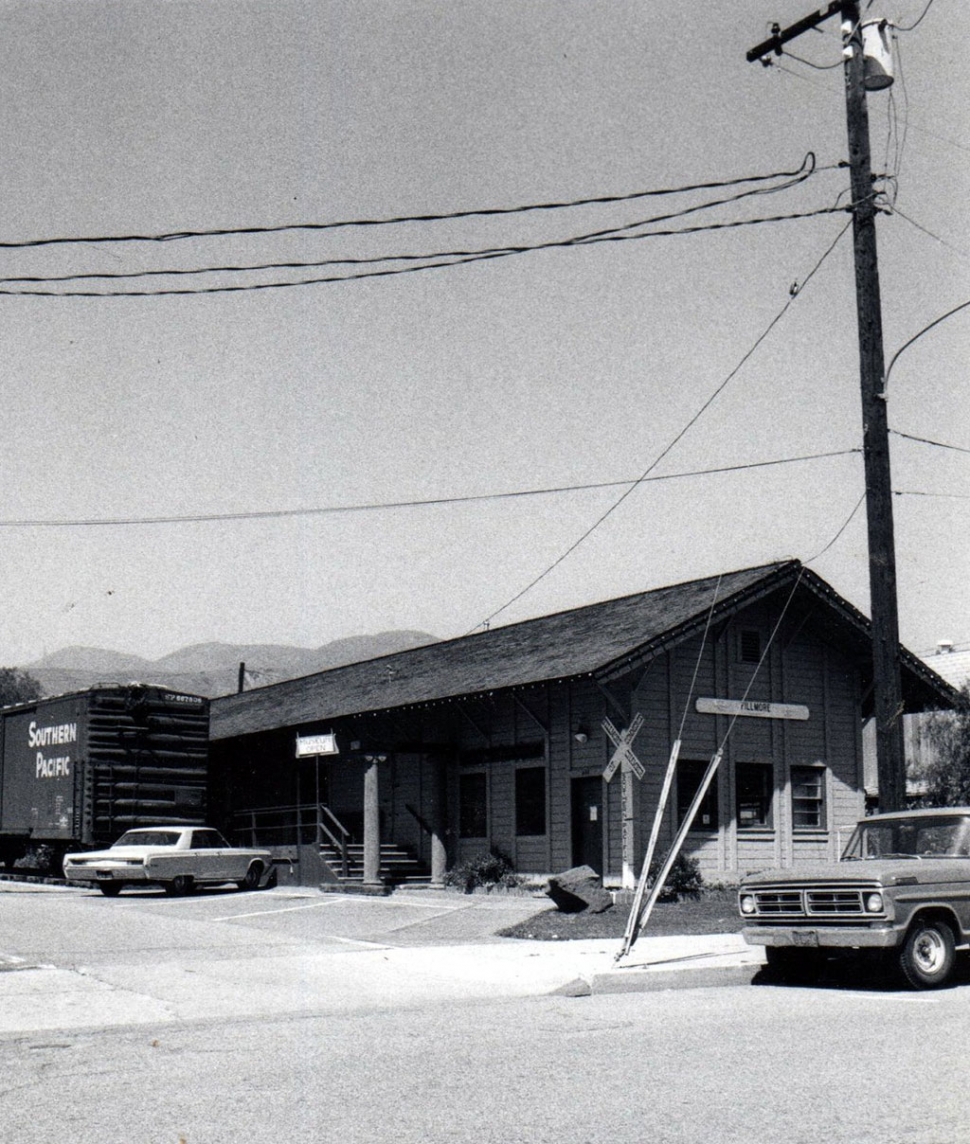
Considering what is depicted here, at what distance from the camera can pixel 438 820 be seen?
1045 inches


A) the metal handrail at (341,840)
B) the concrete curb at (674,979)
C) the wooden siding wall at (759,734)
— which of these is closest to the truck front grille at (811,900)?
the concrete curb at (674,979)

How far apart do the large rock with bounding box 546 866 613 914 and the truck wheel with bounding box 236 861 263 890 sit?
8.70 meters

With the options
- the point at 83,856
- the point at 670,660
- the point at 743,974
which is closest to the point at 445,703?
the point at 670,660

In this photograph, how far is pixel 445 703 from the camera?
80.4 feet

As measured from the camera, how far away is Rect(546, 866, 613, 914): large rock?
1844 centimetres

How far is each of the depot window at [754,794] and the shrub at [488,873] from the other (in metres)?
4.22

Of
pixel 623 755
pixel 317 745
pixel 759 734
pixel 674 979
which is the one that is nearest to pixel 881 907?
pixel 674 979

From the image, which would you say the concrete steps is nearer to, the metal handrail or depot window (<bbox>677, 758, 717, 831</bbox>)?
the metal handrail

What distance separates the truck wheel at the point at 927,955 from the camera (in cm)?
1176

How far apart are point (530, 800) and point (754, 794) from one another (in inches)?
162

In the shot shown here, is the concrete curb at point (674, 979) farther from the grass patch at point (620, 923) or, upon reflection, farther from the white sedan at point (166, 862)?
the white sedan at point (166, 862)

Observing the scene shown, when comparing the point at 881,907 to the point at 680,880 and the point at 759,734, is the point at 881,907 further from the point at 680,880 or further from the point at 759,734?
the point at 759,734

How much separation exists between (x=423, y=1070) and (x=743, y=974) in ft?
19.3

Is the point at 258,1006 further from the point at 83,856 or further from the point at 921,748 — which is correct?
the point at 921,748
